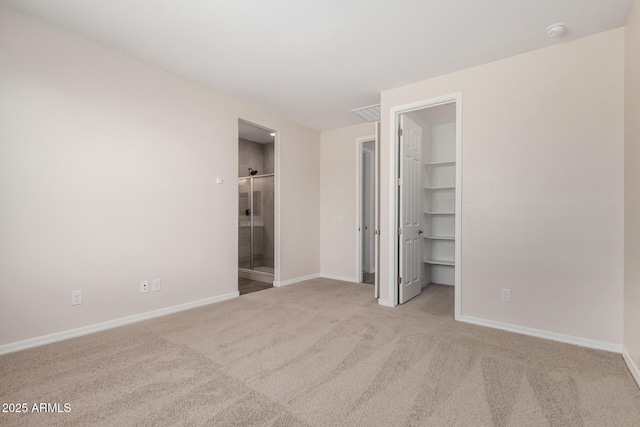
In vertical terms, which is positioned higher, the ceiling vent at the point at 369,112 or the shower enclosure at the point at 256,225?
the ceiling vent at the point at 369,112

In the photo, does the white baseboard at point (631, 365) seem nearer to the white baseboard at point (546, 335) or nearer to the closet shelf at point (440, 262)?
the white baseboard at point (546, 335)

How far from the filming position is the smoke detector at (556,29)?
2416 mm

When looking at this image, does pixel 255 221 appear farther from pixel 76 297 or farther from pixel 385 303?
pixel 76 297

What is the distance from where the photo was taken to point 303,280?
202 inches

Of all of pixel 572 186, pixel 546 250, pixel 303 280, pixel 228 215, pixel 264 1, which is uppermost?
pixel 264 1

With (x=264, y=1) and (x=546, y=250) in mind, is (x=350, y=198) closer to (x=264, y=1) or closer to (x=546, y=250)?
(x=546, y=250)

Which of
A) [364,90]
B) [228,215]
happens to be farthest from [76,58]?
[364,90]

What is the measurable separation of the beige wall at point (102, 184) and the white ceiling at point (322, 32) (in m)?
0.31

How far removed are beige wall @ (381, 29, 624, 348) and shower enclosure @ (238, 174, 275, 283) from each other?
3.16m

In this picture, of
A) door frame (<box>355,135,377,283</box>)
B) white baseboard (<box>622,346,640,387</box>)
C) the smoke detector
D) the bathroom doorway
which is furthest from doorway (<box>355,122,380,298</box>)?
white baseboard (<box>622,346,640,387</box>)

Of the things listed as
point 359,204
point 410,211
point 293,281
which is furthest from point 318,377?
point 359,204

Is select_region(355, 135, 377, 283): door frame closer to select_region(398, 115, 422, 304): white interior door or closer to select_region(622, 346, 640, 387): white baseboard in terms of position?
select_region(398, 115, 422, 304): white interior door

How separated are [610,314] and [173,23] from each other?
14.2 feet

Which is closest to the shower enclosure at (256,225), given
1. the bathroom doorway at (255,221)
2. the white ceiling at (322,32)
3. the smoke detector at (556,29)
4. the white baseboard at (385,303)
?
the bathroom doorway at (255,221)
